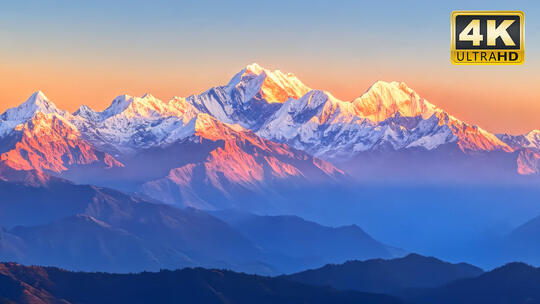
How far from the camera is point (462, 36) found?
13562cm

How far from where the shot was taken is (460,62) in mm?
136375

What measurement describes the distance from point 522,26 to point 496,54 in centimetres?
437

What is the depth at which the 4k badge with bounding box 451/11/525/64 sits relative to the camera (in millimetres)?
134875

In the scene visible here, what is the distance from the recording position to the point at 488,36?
442ft

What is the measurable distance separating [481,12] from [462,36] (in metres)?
3.53

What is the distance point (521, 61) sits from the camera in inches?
5349

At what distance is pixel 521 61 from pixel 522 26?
409cm

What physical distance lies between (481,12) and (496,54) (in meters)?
5.34

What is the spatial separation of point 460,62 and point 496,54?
168 inches

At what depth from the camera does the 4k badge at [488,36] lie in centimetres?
13488

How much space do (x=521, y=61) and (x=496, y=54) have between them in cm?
304

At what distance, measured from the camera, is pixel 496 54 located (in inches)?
5349

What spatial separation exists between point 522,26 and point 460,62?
8.21 meters
